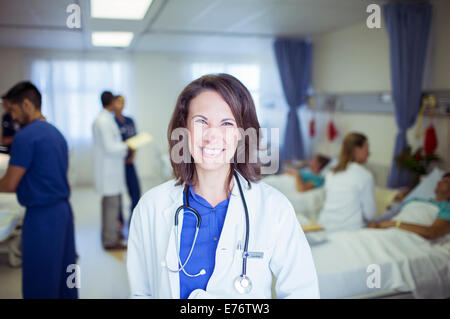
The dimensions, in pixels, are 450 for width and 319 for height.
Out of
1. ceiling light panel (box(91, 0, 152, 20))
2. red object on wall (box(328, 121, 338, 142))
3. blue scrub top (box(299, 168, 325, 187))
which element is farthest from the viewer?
red object on wall (box(328, 121, 338, 142))

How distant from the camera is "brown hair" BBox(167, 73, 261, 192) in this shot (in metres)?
1.05

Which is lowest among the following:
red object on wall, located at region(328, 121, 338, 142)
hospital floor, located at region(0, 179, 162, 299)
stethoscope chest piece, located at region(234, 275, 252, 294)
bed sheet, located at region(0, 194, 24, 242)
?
hospital floor, located at region(0, 179, 162, 299)

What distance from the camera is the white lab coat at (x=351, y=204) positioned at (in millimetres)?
2375

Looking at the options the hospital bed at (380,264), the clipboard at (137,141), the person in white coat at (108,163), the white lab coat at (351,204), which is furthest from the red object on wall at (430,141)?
the person in white coat at (108,163)

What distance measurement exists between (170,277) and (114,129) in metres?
0.92

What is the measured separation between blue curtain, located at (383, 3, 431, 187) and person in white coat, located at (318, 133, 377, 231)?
423 millimetres

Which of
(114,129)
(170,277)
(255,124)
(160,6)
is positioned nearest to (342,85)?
(160,6)

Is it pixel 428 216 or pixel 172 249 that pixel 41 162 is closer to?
pixel 172 249

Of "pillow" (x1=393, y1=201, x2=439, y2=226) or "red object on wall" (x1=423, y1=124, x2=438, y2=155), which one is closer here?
"pillow" (x1=393, y1=201, x2=439, y2=226)

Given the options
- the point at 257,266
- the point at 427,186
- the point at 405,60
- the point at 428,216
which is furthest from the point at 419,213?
the point at 257,266

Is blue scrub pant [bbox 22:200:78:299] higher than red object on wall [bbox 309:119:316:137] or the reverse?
the reverse

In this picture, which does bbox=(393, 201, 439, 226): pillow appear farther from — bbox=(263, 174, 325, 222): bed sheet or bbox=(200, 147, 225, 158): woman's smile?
bbox=(200, 147, 225, 158): woman's smile

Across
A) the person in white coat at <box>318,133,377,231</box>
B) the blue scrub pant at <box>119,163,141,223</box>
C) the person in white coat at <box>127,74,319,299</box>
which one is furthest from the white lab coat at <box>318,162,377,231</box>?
the person in white coat at <box>127,74,319,299</box>

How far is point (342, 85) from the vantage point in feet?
9.94
